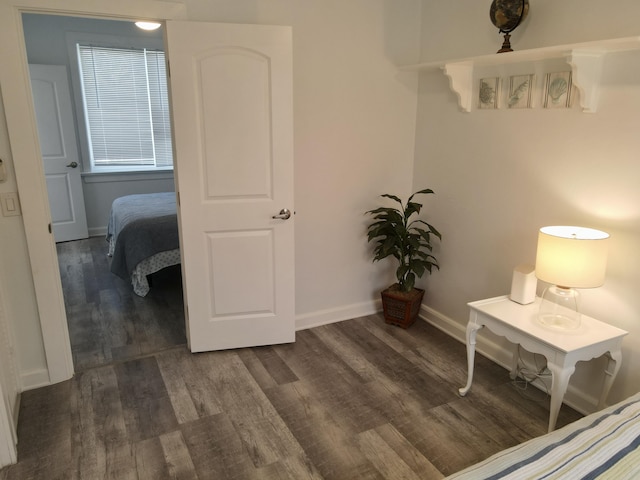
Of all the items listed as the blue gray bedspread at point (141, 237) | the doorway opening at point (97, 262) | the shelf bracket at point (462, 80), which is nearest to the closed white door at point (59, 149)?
the doorway opening at point (97, 262)

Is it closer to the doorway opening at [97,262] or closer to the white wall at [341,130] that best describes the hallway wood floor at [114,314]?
the doorway opening at [97,262]

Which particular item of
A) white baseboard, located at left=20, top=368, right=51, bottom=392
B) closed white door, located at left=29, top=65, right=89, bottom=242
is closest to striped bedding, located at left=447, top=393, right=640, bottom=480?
white baseboard, located at left=20, top=368, right=51, bottom=392

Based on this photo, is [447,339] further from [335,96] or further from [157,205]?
[157,205]

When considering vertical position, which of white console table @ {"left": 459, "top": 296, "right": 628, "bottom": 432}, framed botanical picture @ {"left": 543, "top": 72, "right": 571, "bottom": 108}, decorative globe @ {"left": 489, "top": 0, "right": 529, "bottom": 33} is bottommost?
white console table @ {"left": 459, "top": 296, "right": 628, "bottom": 432}

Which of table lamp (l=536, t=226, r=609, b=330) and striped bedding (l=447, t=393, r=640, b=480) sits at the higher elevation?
table lamp (l=536, t=226, r=609, b=330)

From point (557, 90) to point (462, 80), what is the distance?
618 millimetres

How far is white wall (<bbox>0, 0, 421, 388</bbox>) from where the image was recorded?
9.42ft

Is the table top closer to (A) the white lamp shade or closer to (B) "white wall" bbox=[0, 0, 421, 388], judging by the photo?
(A) the white lamp shade

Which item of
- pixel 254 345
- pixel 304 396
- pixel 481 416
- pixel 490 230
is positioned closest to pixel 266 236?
pixel 254 345

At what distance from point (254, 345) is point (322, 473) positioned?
1186 millimetres

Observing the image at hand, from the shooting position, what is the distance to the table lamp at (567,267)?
6.50 feet

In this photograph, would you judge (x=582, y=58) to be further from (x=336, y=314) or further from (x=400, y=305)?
(x=336, y=314)

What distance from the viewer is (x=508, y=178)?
2730mm

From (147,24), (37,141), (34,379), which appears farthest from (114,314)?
(147,24)
